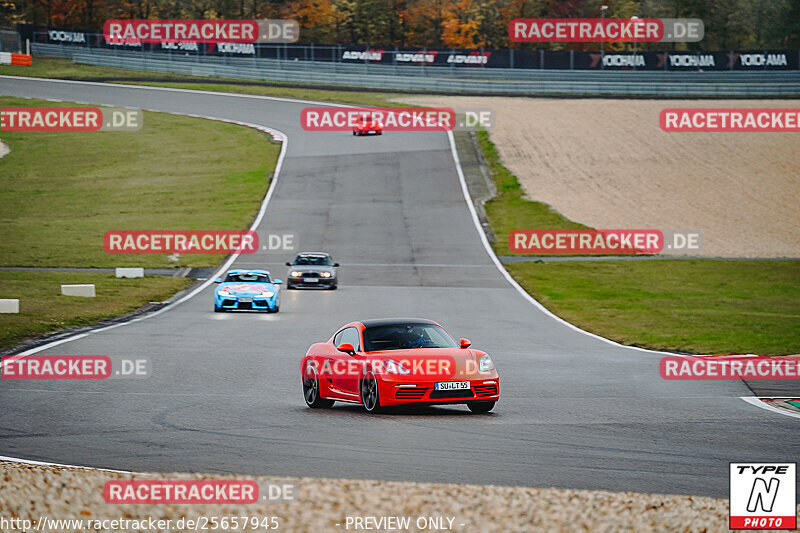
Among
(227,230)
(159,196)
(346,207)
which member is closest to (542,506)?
(227,230)

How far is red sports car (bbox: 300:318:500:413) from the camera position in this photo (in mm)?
14016

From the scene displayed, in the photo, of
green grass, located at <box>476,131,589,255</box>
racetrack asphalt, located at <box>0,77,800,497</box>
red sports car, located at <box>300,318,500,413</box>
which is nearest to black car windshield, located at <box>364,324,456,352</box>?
red sports car, located at <box>300,318,500,413</box>

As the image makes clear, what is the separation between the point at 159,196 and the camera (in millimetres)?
56625

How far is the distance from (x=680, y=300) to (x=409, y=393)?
72.5ft

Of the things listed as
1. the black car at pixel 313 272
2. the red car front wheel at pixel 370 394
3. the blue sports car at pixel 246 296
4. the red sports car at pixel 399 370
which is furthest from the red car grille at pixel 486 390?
the black car at pixel 313 272

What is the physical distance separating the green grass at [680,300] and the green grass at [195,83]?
3852 centimetres

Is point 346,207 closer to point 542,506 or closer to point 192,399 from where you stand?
point 192,399

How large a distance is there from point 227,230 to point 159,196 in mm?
10511

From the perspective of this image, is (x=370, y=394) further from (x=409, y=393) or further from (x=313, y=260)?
(x=313, y=260)

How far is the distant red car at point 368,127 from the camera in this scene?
6925 cm

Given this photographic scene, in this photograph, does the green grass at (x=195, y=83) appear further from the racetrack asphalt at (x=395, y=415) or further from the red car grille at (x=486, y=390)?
the red car grille at (x=486, y=390)

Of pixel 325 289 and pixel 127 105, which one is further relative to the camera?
pixel 127 105

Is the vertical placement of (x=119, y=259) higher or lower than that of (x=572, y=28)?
lower

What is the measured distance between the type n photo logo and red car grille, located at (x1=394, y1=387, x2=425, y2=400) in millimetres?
6621
